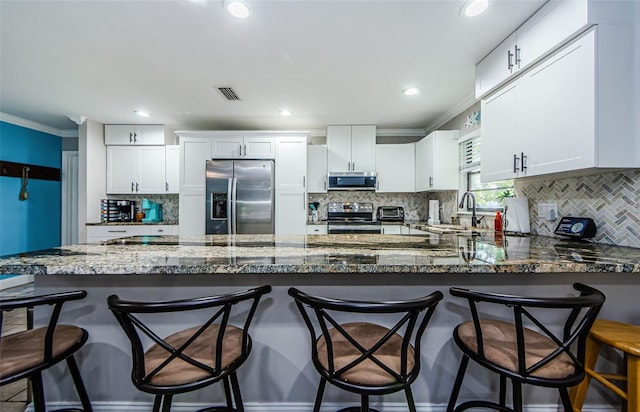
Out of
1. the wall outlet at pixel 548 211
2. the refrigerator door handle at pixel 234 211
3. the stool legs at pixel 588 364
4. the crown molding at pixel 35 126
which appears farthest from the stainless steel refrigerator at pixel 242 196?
the stool legs at pixel 588 364

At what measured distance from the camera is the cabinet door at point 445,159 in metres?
3.43

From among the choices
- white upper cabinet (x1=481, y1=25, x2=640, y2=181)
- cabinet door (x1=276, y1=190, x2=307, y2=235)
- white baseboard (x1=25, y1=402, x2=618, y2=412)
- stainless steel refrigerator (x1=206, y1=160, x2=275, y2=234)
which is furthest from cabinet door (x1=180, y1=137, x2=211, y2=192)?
white upper cabinet (x1=481, y1=25, x2=640, y2=181)

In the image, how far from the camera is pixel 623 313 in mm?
1296

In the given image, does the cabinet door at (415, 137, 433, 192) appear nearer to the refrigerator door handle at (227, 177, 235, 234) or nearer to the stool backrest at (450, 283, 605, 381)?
the refrigerator door handle at (227, 177, 235, 234)

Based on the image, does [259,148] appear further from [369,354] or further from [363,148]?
[369,354]

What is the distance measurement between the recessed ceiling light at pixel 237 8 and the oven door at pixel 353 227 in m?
2.69

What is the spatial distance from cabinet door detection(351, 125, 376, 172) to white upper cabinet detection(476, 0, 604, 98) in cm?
199

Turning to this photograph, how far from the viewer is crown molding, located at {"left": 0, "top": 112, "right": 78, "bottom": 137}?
12.4 ft

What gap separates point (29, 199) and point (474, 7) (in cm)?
589

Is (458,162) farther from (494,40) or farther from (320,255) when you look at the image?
(320,255)

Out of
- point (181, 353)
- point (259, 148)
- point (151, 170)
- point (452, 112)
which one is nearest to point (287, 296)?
point (181, 353)

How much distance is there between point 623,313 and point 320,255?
147cm

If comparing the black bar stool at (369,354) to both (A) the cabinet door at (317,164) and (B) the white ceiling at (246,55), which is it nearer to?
(B) the white ceiling at (246,55)

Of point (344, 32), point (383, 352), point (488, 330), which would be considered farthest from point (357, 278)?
point (344, 32)
